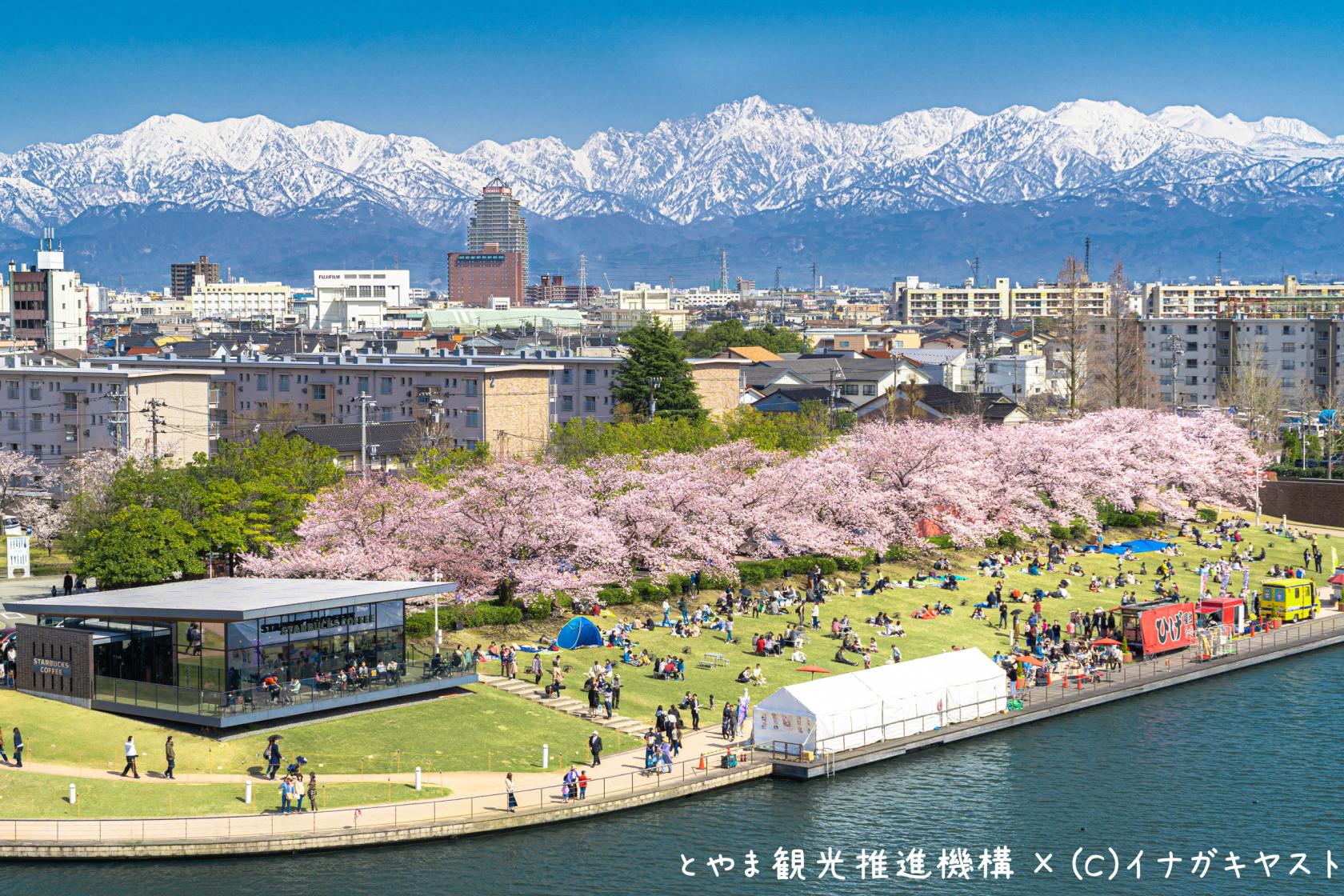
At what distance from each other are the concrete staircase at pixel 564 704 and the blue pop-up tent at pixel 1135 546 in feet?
145

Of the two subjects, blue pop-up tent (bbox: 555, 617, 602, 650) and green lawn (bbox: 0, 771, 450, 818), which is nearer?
green lawn (bbox: 0, 771, 450, 818)

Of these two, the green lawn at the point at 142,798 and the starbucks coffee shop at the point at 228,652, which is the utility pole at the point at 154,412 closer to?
the starbucks coffee shop at the point at 228,652

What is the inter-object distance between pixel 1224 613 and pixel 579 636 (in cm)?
2976

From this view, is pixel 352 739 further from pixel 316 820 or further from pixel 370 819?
pixel 316 820

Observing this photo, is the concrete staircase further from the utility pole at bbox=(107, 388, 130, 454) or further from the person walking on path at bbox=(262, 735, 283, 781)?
the utility pole at bbox=(107, 388, 130, 454)

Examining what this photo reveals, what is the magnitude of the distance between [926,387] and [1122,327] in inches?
669

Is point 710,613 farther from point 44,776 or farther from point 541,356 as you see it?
point 541,356

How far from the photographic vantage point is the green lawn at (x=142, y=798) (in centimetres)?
4050

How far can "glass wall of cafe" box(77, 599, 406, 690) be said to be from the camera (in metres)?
45.7

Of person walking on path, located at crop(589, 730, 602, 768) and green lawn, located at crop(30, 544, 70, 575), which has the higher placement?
green lawn, located at crop(30, 544, 70, 575)

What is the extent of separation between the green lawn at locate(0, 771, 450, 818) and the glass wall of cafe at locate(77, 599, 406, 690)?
4.31m

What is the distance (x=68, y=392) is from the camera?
98.5 meters

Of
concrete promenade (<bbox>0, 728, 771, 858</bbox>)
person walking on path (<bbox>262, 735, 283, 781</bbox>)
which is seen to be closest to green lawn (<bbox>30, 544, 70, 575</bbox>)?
concrete promenade (<bbox>0, 728, 771, 858</bbox>)

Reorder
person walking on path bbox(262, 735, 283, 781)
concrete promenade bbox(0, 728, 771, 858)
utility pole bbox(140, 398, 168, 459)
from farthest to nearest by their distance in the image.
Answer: utility pole bbox(140, 398, 168, 459)
person walking on path bbox(262, 735, 283, 781)
concrete promenade bbox(0, 728, 771, 858)
